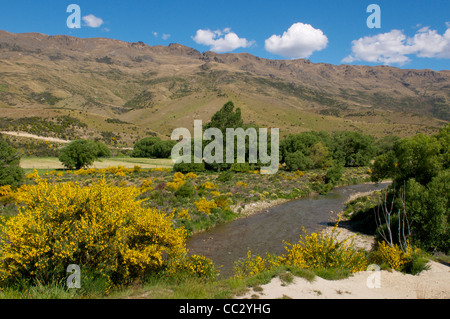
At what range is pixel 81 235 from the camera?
8.45 m

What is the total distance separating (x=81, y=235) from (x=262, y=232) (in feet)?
56.3

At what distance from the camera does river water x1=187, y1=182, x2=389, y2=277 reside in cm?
1869

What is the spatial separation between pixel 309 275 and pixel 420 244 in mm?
10242

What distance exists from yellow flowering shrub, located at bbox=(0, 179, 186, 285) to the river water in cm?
585

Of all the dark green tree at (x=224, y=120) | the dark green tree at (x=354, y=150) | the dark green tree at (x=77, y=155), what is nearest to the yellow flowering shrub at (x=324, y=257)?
the dark green tree at (x=224, y=120)

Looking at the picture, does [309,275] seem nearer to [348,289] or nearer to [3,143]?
[348,289]

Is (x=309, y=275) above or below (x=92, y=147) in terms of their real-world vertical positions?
below

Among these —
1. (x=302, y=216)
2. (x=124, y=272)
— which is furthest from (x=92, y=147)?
(x=124, y=272)

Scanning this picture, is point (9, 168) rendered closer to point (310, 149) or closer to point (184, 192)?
point (184, 192)

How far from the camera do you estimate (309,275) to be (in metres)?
9.12

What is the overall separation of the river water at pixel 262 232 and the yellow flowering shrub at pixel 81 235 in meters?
5.85

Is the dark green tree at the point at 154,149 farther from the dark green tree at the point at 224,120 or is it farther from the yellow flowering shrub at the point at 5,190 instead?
the yellow flowering shrub at the point at 5,190

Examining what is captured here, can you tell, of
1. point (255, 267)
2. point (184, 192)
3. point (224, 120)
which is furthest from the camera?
point (224, 120)

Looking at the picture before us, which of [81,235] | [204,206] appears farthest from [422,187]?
[81,235]
